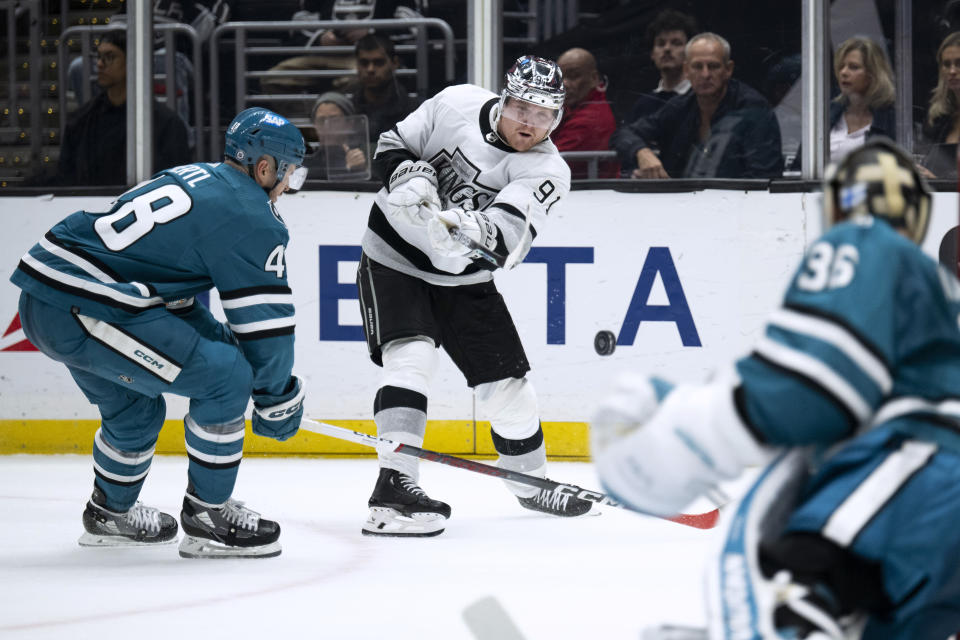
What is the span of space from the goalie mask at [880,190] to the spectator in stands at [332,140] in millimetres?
3651

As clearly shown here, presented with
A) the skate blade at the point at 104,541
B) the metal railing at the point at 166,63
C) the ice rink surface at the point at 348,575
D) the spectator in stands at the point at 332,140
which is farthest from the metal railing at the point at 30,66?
the skate blade at the point at 104,541

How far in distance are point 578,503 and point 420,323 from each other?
72 centimetres

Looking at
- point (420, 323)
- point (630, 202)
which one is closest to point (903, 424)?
point (420, 323)

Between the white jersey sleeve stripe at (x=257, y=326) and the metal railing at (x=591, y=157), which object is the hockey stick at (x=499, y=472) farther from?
the metal railing at (x=591, y=157)

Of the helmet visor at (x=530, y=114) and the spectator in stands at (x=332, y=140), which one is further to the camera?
the spectator in stands at (x=332, y=140)

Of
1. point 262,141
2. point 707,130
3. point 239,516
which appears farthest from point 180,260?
point 707,130

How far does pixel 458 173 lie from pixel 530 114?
0.88 ft

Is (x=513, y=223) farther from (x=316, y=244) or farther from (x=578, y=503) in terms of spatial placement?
(x=316, y=244)

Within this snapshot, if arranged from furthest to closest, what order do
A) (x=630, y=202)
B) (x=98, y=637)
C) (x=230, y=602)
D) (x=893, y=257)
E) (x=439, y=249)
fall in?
(x=630, y=202) → (x=439, y=249) → (x=230, y=602) → (x=98, y=637) → (x=893, y=257)

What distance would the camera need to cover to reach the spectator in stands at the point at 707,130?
462cm

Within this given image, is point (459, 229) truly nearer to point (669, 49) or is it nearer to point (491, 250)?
point (491, 250)

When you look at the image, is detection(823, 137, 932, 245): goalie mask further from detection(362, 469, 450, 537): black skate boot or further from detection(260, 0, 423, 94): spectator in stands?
detection(260, 0, 423, 94): spectator in stands

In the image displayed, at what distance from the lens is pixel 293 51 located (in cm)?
491

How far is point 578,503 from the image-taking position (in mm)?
3678
